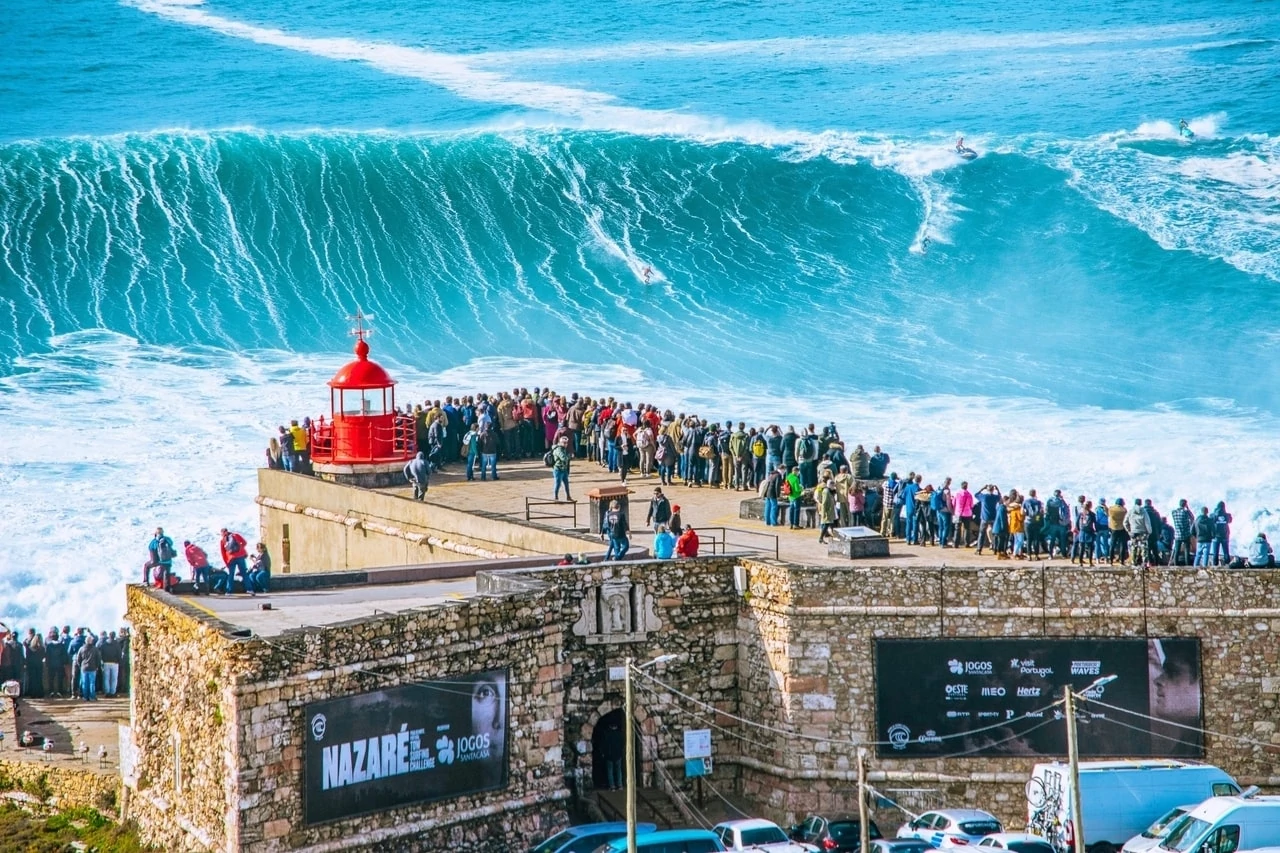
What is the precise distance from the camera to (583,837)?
27.6 metres

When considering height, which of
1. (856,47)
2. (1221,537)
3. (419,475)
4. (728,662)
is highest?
(856,47)

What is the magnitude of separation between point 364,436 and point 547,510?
400cm

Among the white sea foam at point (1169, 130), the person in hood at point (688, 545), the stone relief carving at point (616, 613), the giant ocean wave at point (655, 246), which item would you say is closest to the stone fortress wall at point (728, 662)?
the stone relief carving at point (616, 613)

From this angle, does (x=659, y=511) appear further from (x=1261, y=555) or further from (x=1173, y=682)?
(x=1261, y=555)

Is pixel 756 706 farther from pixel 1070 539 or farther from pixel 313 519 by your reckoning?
pixel 313 519

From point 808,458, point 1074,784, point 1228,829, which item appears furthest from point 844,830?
point 808,458

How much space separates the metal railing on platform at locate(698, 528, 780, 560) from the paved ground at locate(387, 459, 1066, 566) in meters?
0.02

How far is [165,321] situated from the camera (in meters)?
64.9

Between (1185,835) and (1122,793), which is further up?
(1122,793)

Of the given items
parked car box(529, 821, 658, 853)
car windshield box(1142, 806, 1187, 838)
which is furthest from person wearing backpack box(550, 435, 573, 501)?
car windshield box(1142, 806, 1187, 838)

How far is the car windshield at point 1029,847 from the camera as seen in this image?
26828mm

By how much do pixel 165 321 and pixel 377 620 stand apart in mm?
39352

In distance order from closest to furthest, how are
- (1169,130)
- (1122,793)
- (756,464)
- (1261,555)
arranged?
(1122,793) < (1261,555) < (756,464) < (1169,130)

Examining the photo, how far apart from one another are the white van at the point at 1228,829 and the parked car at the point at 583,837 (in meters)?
6.68
